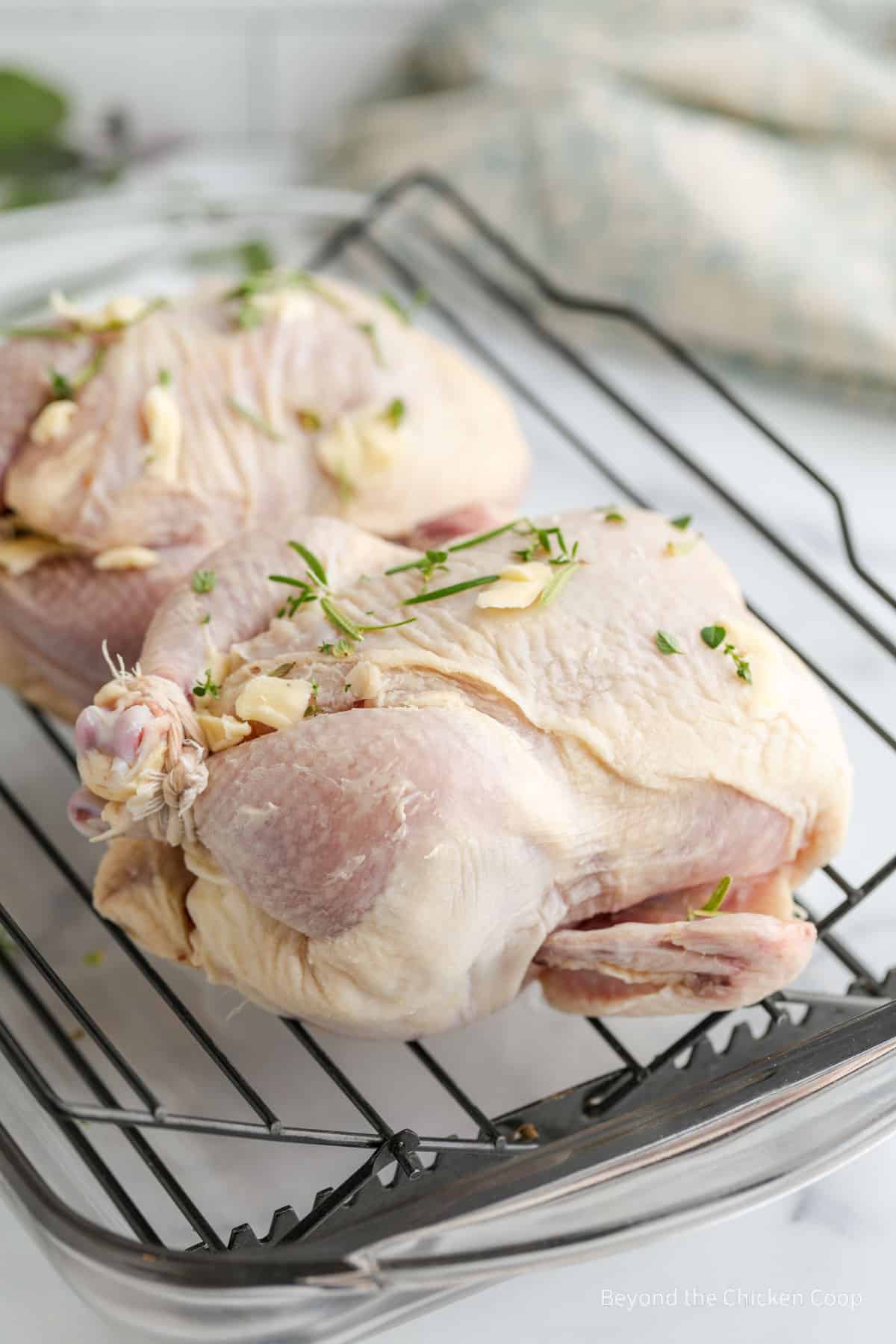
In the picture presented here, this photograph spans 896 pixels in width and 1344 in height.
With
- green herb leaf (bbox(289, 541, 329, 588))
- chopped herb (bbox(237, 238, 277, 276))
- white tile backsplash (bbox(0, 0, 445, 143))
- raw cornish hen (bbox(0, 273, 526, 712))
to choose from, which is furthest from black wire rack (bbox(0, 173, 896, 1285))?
white tile backsplash (bbox(0, 0, 445, 143))

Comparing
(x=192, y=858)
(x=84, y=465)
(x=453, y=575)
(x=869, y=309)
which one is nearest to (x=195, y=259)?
(x=84, y=465)

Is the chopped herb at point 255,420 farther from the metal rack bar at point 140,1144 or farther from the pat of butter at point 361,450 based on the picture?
the metal rack bar at point 140,1144

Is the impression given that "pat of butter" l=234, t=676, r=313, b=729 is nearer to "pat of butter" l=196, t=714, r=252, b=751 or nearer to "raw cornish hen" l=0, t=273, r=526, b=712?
"pat of butter" l=196, t=714, r=252, b=751

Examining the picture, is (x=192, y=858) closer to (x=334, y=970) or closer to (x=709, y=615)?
(x=334, y=970)

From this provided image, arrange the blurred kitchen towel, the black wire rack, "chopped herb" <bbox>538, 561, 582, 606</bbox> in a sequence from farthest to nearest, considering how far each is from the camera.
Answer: the blurred kitchen towel < "chopped herb" <bbox>538, 561, 582, 606</bbox> < the black wire rack

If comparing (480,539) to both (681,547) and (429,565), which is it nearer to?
(429,565)

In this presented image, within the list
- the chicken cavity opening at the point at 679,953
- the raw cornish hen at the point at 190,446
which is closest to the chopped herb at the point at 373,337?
the raw cornish hen at the point at 190,446
